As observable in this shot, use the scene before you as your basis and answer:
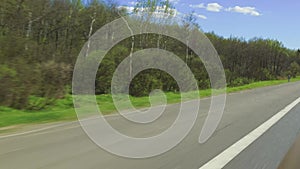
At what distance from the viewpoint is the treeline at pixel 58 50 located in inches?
497

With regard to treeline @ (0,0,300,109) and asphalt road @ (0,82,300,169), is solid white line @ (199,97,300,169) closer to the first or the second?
asphalt road @ (0,82,300,169)

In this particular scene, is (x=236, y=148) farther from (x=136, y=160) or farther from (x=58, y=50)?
(x=58, y=50)

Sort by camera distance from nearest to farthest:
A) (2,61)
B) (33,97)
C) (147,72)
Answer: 1. (2,61)
2. (33,97)
3. (147,72)

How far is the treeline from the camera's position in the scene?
41.4ft

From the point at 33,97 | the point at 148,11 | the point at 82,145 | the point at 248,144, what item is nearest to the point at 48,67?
the point at 33,97

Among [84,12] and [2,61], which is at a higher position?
[84,12]

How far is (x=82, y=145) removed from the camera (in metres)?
6.66

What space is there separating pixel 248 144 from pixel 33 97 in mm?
8758

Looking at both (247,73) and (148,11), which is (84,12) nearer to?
(148,11)

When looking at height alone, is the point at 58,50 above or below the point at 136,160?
above

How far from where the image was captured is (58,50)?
953 inches

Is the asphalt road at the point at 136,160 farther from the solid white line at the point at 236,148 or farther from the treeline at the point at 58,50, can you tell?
the treeline at the point at 58,50

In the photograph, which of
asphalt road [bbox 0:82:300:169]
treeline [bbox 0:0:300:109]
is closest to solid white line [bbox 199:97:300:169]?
asphalt road [bbox 0:82:300:169]

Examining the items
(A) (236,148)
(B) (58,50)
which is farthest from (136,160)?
(B) (58,50)
